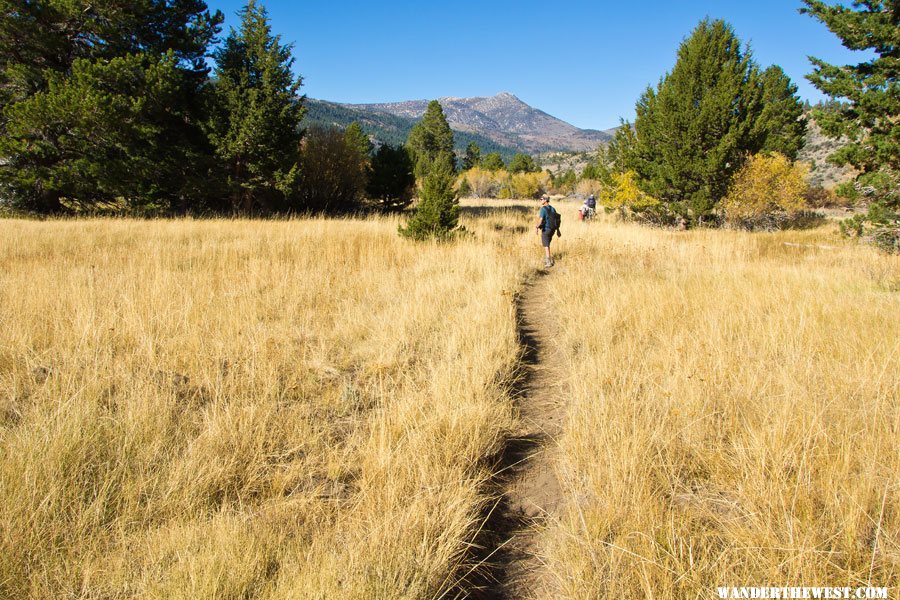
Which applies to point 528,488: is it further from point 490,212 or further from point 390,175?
point 390,175

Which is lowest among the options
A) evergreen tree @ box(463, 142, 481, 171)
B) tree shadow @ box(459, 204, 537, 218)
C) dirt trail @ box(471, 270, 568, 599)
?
dirt trail @ box(471, 270, 568, 599)

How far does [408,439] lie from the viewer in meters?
2.73

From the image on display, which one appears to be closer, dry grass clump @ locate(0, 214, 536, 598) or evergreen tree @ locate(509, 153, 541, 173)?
dry grass clump @ locate(0, 214, 536, 598)

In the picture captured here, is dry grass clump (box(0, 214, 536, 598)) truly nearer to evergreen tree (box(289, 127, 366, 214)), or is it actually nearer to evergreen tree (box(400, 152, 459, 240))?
evergreen tree (box(400, 152, 459, 240))

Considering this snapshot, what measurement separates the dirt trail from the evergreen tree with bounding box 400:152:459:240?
6.60 metres

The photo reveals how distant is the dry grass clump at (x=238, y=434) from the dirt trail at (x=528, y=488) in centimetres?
18

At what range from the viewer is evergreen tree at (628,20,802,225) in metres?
14.5

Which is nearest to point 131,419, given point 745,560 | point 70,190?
point 745,560

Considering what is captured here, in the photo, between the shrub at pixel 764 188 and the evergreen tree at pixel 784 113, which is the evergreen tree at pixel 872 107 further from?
the evergreen tree at pixel 784 113

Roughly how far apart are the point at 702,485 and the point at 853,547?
71 cm

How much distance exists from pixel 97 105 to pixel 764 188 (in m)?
23.9

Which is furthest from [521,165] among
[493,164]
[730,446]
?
[730,446]

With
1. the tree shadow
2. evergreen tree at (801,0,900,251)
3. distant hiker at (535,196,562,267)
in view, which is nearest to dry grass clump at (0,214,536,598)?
distant hiker at (535,196,562,267)

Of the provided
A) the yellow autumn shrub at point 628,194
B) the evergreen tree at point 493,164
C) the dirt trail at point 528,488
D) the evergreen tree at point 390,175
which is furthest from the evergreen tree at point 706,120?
the evergreen tree at point 493,164
